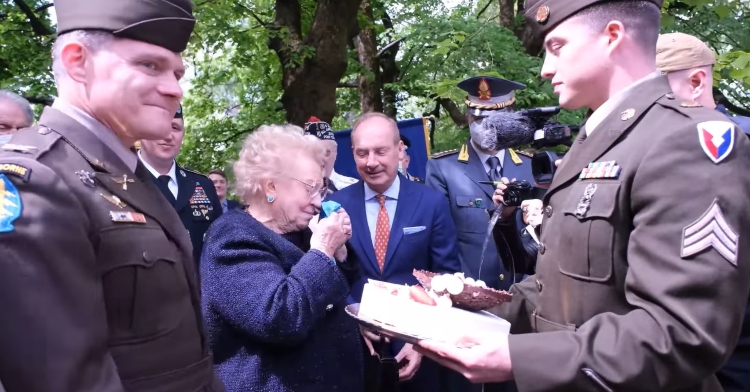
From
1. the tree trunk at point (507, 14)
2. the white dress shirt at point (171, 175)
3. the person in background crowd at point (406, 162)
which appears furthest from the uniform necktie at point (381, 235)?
the tree trunk at point (507, 14)

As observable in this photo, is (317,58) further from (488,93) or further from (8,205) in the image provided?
(8,205)

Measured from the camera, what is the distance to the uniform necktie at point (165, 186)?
13.5 feet

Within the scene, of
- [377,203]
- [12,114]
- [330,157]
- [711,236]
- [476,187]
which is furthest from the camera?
[330,157]

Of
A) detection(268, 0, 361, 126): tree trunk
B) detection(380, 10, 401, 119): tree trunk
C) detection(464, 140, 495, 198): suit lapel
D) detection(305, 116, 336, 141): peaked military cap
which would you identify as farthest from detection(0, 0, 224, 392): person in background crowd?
detection(380, 10, 401, 119): tree trunk

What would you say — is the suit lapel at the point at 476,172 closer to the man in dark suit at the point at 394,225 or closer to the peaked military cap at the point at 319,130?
the man in dark suit at the point at 394,225

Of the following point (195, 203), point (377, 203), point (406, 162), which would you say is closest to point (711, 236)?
point (377, 203)

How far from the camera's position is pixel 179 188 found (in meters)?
4.35

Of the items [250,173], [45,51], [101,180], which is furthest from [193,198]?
[45,51]

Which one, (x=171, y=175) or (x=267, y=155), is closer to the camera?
(x=267, y=155)

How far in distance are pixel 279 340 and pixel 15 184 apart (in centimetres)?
134

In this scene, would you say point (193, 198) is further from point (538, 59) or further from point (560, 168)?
point (538, 59)

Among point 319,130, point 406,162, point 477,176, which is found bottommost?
point 406,162

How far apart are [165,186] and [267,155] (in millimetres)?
1510

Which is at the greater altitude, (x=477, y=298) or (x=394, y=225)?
(x=477, y=298)
